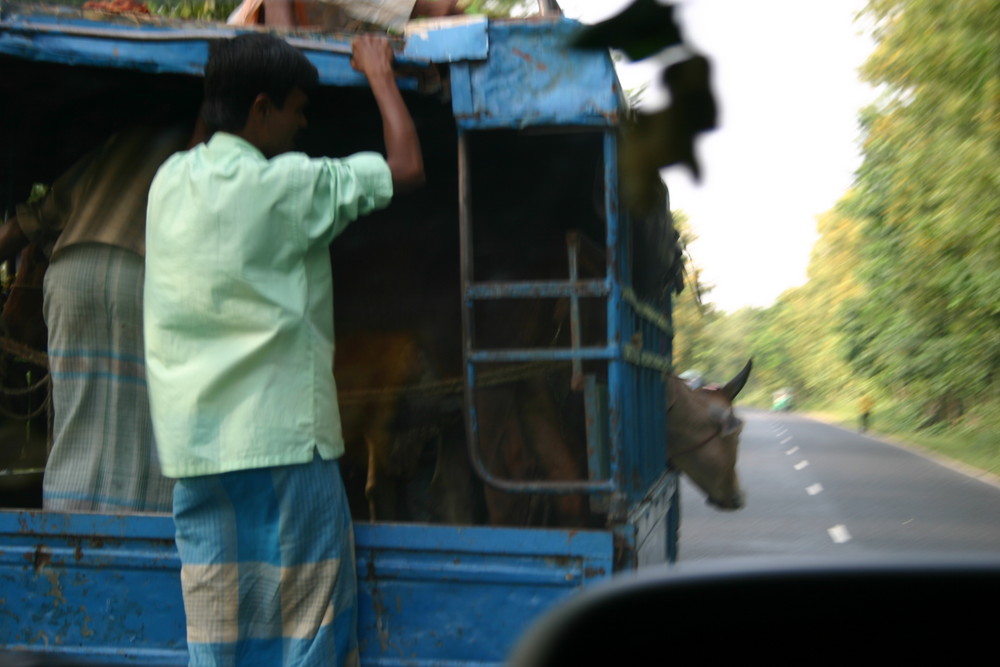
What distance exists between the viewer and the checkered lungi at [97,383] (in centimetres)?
305

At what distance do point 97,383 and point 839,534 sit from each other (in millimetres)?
8115

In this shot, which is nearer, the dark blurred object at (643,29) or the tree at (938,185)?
the dark blurred object at (643,29)

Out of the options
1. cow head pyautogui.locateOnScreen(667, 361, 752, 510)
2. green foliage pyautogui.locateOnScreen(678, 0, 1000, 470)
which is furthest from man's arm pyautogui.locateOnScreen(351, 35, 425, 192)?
green foliage pyautogui.locateOnScreen(678, 0, 1000, 470)

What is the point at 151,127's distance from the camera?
11.1 feet

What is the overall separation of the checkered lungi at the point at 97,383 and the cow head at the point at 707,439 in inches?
99.4

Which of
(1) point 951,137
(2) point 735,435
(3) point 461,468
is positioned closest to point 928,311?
(1) point 951,137

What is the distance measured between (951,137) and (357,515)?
11453mm

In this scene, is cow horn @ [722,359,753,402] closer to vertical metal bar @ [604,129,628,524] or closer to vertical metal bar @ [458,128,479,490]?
vertical metal bar @ [604,129,628,524]

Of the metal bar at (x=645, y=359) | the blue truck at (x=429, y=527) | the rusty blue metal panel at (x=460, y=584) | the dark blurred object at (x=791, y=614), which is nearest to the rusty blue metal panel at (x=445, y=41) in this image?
the blue truck at (x=429, y=527)

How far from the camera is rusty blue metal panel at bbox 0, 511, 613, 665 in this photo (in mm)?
2752

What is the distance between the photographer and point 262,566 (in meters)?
2.62

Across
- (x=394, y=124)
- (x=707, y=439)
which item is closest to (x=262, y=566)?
(x=394, y=124)

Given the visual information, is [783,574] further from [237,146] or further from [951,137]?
[951,137]

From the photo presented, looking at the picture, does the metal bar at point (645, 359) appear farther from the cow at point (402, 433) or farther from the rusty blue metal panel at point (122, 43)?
the rusty blue metal panel at point (122, 43)
